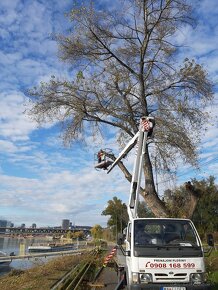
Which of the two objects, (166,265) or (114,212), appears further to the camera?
(114,212)

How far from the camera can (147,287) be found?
887cm

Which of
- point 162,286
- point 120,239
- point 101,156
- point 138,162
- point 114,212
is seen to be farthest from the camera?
point 114,212

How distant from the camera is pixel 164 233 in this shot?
9.87 m

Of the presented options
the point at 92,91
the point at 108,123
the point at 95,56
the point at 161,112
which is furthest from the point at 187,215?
the point at 95,56

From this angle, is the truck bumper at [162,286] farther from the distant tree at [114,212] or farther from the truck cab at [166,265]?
the distant tree at [114,212]

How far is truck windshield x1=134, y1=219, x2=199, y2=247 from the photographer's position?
31.4 feet

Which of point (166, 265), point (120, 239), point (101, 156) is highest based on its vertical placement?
point (101, 156)

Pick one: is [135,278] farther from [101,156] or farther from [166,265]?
[101,156]

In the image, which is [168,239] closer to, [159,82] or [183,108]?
[183,108]

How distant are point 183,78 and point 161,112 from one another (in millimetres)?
2218

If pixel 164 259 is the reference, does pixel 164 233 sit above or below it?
→ above

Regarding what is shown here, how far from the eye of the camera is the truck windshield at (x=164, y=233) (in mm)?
9586

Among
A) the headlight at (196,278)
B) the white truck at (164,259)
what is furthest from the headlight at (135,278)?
the headlight at (196,278)

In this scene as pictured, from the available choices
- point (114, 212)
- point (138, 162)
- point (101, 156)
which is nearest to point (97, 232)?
point (114, 212)
